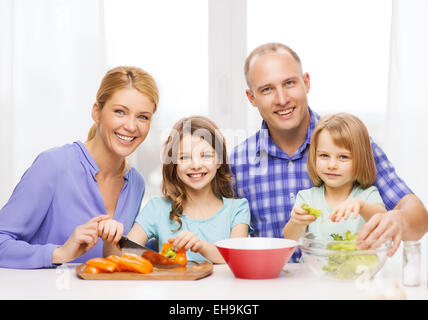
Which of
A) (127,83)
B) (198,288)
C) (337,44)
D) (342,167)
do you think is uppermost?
(337,44)

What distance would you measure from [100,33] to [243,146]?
38.0 inches

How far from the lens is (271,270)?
135cm

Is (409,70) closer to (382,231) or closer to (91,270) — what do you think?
(382,231)

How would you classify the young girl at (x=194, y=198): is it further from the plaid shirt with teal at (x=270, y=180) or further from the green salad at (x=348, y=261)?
the green salad at (x=348, y=261)

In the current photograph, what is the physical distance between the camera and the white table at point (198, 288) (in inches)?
46.4

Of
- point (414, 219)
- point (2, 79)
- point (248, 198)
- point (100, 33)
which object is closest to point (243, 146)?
point (248, 198)

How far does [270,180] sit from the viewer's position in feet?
6.46

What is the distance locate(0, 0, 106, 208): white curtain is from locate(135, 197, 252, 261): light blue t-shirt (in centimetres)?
85

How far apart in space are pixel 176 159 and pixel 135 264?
54 centimetres

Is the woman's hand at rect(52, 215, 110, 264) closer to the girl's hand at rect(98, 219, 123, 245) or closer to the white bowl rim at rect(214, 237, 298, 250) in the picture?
the girl's hand at rect(98, 219, 123, 245)

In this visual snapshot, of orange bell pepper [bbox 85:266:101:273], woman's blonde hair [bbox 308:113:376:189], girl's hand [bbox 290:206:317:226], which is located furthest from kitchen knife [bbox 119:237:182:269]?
woman's blonde hair [bbox 308:113:376:189]

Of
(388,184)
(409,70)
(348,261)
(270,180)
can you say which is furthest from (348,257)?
(409,70)

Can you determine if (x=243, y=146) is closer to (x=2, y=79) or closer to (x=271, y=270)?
(x=271, y=270)

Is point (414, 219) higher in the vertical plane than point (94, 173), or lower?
lower
